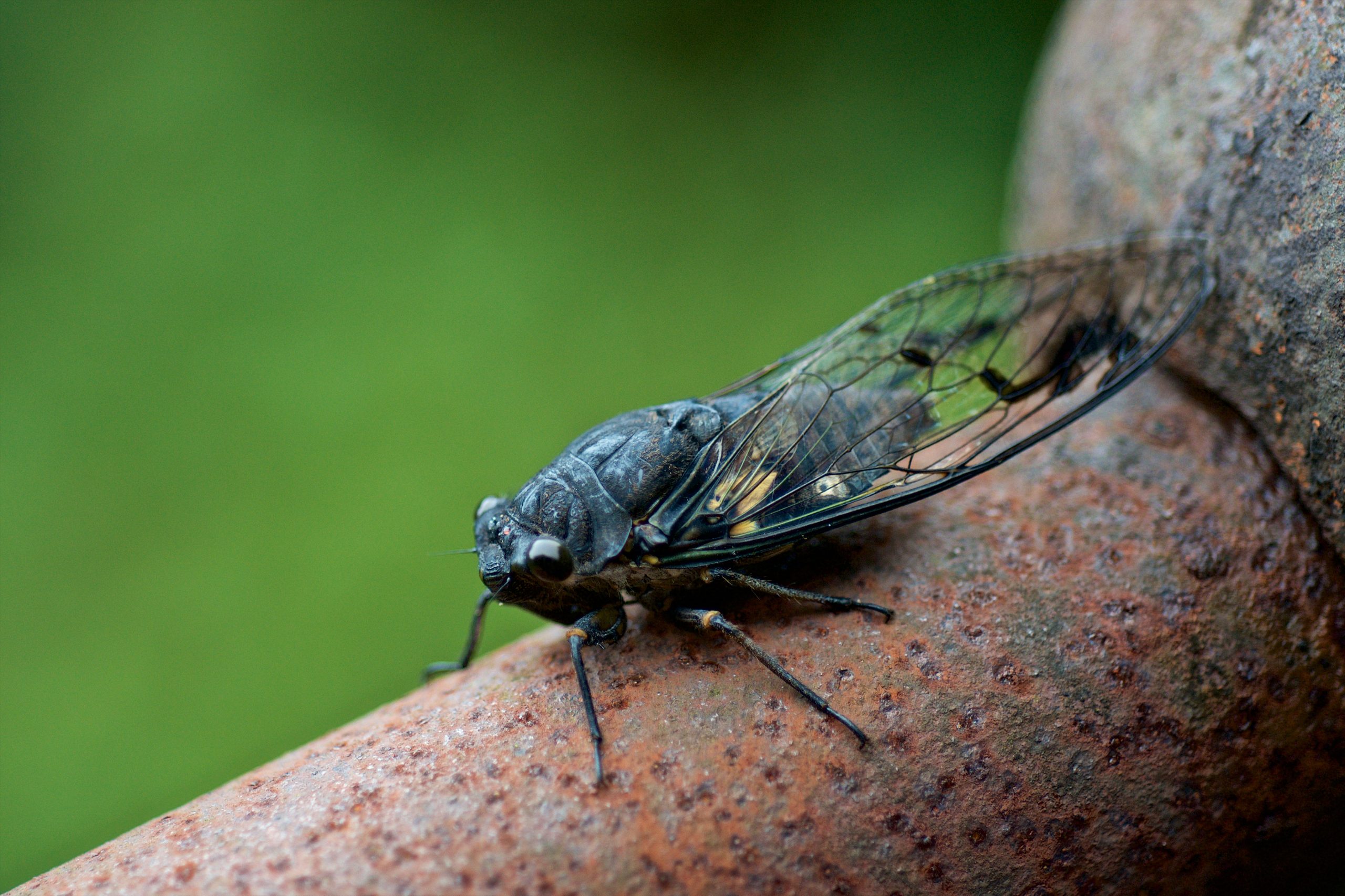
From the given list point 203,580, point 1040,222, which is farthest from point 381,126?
point 1040,222

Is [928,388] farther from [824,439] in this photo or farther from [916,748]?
[916,748]

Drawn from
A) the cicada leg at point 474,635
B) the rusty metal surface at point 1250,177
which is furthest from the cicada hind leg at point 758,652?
the rusty metal surface at point 1250,177

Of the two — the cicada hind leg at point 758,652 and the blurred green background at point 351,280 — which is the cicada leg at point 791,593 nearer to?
the cicada hind leg at point 758,652

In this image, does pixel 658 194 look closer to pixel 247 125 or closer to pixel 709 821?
pixel 247 125

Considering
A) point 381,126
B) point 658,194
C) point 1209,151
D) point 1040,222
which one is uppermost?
point 381,126

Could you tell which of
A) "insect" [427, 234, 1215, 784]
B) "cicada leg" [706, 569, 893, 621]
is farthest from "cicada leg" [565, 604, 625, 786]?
"cicada leg" [706, 569, 893, 621]

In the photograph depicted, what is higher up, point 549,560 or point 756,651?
point 549,560

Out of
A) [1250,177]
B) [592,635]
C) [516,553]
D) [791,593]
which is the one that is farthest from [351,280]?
[1250,177]

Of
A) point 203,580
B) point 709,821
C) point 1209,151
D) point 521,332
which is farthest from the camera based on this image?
point 521,332
